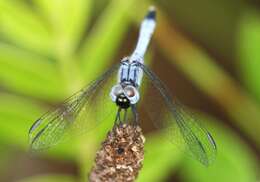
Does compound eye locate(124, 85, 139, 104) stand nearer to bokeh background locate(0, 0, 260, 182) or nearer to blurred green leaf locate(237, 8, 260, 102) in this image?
bokeh background locate(0, 0, 260, 182)

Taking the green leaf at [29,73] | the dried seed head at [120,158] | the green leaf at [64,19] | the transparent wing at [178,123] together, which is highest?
the green leaf at [64,19]

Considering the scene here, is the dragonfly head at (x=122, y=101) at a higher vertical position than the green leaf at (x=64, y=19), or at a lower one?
lower

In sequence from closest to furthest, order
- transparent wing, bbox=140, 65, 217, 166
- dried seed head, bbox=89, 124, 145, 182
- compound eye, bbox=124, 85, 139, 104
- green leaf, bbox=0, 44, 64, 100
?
dried seed head, bbox=89, 124, 145, 182 < compound eye, bbox=124, 85, 139, 104 < transparent wing, bbox=140, 65, 217, 166 < green leaf, bbox=0, 44, 64, 100

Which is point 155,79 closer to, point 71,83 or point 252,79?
point 71,83

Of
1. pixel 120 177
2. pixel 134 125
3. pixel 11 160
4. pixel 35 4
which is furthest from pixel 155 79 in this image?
pixel 11 160

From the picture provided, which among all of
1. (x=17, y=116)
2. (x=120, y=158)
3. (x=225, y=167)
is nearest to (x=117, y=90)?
(x=120, y=158)

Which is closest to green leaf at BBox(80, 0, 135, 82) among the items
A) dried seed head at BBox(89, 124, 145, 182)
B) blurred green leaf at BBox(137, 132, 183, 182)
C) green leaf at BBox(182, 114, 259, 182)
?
blurred green leaf at BBox(137, 132, 183, 182)

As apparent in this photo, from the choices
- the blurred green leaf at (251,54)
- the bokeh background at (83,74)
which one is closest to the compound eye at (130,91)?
the bokeh background at (83,74)

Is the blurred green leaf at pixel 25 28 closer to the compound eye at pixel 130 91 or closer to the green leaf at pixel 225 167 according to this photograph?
the compound eye at pixel 130 91
